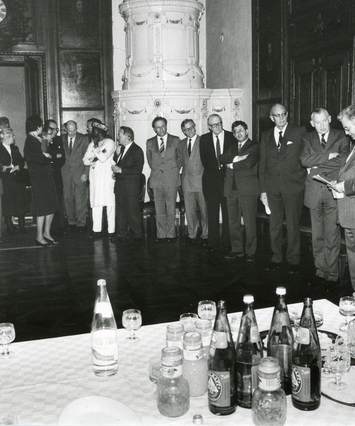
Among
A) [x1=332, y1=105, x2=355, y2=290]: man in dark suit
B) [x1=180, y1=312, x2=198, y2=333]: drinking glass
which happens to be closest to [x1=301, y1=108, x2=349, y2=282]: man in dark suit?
[x1=332, y1=105, x2=355, y2=290]: man in dark suit

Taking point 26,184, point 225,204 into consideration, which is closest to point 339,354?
point 225,204

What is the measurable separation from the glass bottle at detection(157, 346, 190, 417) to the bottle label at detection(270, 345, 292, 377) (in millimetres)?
361

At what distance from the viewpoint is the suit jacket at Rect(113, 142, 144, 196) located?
286 inches

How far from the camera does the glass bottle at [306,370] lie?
1.60 meters

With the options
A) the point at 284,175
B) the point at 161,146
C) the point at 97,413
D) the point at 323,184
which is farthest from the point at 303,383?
the point at 161,146

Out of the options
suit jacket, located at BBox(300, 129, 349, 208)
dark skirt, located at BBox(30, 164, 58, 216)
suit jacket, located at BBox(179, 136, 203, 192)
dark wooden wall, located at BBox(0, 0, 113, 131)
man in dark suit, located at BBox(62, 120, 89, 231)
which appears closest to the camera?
suit jacket, located at BBox(300, 129, 349, 208)

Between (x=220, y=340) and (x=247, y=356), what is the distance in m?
0.13

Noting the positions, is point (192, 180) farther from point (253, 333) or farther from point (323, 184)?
point (253, 333)

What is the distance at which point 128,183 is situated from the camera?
24.0 ft

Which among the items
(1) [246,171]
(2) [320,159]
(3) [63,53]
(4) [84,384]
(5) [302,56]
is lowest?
(4) [84,384]

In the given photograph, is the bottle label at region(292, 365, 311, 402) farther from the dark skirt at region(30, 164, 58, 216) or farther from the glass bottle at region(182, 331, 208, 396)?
the dark skirt at region(30, 164, 58, 216)

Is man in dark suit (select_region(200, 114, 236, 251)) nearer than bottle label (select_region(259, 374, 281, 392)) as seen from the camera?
No

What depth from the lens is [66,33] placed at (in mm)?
10031

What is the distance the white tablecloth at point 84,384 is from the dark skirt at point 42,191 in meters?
4.82
